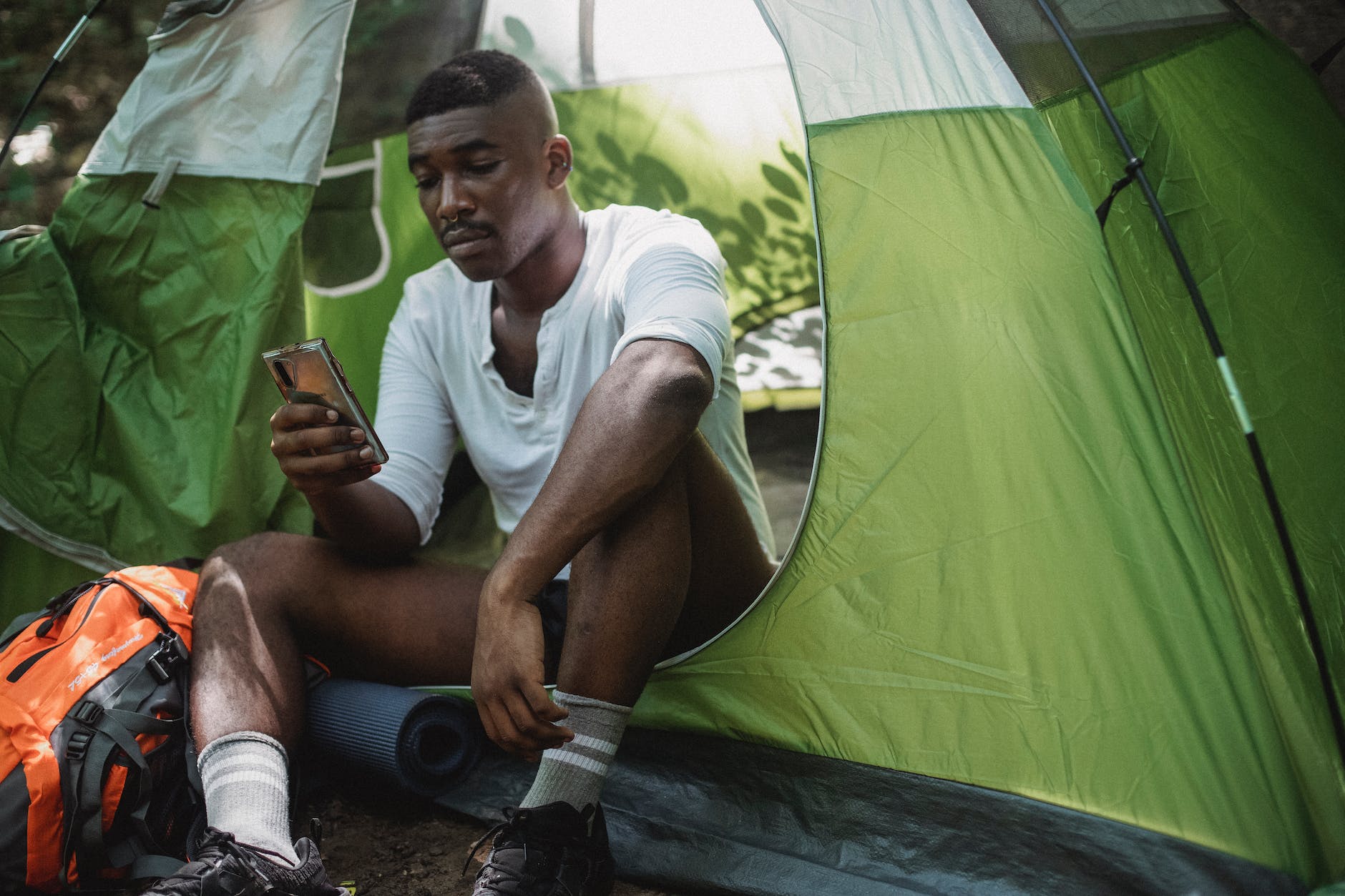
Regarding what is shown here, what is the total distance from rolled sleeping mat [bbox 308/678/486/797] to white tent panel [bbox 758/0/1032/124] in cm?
93

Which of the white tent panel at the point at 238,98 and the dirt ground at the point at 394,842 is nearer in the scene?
the dirt ground at the point at 394,842

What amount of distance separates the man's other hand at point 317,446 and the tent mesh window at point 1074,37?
0.90 m

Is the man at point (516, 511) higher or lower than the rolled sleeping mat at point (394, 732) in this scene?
higher

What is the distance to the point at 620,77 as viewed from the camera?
8.02 feet

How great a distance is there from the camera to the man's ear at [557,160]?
1803 mm

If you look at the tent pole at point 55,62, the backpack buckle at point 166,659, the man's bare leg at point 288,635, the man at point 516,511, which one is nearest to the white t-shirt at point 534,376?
the man at point 516,511

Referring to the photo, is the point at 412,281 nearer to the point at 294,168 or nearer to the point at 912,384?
the point at 294,168

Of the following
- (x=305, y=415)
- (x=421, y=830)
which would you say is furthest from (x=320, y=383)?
(x=421, y=830)

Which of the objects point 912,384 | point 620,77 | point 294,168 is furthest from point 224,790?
point 620,77

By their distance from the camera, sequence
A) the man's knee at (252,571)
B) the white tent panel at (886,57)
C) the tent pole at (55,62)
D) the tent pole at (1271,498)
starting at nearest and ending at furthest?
1. the tent pole at (1271,498)
2. the white tent panel at (886,57)
3. the man's knee at (252,571)
4. the tent pole at (55,62)

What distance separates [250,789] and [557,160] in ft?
3.44

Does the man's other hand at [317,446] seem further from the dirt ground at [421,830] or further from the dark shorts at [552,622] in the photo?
the dirt ground at [421,830]

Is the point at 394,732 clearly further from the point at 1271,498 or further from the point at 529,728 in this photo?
the point at 1271,498

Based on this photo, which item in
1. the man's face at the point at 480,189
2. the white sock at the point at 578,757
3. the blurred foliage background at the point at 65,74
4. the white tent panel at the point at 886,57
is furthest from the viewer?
the blurred foliage background at the point at 65,74
